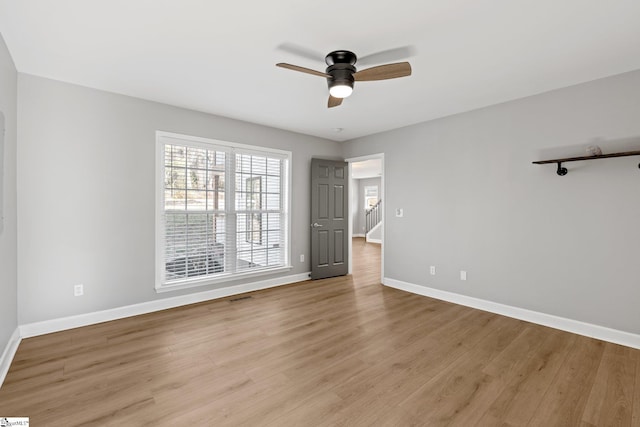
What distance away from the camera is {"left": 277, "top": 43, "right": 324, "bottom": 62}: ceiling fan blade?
243 centimetres

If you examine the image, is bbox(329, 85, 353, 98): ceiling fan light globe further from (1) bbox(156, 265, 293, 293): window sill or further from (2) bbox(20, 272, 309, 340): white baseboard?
(2) bbox(20, 272, 309, 340): white baseboard

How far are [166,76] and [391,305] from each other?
381 cm

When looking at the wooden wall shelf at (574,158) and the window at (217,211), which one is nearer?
the wooden wall shelf at (574,158)

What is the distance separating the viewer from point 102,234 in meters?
3.33

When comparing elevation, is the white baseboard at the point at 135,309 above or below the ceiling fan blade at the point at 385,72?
below

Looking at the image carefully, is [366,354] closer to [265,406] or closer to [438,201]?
[265,406]

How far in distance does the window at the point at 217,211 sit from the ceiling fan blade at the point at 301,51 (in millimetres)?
2103

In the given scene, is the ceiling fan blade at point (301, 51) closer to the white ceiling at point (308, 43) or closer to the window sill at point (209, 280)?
the white ceiling at point (308, 43)

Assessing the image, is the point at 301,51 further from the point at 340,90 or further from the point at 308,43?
the point at 340,90

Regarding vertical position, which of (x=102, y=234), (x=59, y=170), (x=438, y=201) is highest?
(x=59, y=170)

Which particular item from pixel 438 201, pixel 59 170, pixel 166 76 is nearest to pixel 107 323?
pixel 59 170

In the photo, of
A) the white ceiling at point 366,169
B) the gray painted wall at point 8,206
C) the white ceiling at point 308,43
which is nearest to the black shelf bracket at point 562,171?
the white ceiling at point 308,43

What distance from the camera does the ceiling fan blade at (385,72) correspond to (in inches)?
90.3

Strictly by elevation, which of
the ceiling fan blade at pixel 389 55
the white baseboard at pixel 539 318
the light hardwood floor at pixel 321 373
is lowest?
the light hardwood floor at pixel 321 373
